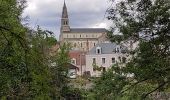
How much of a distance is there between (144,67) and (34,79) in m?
6.26

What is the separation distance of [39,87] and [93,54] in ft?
243

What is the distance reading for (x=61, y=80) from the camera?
23031 millimetres

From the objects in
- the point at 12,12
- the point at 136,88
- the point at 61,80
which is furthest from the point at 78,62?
the point at 12,12

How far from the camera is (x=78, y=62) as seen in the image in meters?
84.1

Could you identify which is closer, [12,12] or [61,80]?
[12,12]

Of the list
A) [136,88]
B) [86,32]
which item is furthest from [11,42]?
[86,32]

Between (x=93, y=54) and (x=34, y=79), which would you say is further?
(x=93, y=54)

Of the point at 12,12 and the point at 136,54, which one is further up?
the point at 12,12

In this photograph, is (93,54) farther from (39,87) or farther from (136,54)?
(39,87)

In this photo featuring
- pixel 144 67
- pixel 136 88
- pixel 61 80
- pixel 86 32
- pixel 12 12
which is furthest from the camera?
pixel 86 32

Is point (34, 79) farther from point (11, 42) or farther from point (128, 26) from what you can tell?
point (128, 26)

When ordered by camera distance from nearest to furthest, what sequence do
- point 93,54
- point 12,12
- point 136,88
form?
point 12,12
point 136,88
point 93,54

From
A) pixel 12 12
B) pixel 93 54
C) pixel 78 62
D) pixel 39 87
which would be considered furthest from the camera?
pixel 78 62

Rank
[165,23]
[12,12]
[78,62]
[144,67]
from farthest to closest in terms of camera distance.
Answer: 1. [78,62]
2. [144,67]
3. [165,23]
4. [12,12]
